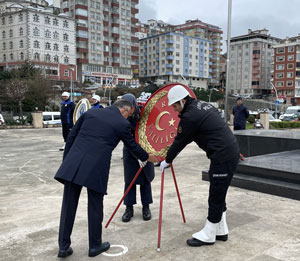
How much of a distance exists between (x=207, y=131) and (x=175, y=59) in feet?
312

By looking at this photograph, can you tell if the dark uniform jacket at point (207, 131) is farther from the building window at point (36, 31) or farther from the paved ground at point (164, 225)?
the building window at point (36, 31)

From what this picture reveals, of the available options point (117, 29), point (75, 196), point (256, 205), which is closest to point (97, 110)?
point (75, 196)

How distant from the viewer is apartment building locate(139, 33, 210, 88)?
94.8 m

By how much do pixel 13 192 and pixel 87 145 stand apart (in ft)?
11.2

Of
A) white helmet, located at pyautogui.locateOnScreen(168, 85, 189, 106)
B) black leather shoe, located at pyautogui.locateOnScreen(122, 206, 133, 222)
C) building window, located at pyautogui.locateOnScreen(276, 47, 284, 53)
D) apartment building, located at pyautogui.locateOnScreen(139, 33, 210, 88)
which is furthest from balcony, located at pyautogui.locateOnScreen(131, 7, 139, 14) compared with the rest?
white helmet, located at pyautogui.locateOnScreen(168, 85, 189, 106)

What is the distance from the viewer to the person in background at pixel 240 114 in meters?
10.2

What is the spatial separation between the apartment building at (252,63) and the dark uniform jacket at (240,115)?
9065 centimetres

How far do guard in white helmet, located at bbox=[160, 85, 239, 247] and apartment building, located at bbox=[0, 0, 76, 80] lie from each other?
198 ft

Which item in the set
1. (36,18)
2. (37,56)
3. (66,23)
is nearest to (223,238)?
(37,56)

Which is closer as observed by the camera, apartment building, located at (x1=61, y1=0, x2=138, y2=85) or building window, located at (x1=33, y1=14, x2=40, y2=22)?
building window, located at (x1=33, y1=14, x2=40, y2=22)

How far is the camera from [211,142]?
3.38 m

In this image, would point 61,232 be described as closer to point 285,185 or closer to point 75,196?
point 75,196

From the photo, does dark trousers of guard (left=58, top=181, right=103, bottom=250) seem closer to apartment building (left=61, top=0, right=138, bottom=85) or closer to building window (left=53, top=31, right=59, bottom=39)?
building window (left=53, top=31, right=59, bottom=39)

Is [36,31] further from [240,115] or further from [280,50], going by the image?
[240,115]
